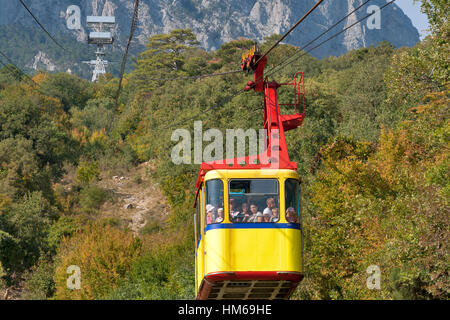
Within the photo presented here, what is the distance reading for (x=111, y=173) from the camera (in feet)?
239

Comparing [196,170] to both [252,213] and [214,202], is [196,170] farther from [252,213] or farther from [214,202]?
[252,213]

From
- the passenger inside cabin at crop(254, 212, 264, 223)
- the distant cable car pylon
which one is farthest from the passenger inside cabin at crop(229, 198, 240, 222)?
the distant cable car pylon

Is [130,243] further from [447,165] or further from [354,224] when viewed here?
[447,165]

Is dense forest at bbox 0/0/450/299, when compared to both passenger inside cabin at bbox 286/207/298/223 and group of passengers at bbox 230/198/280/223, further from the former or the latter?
group of passengers at bbox 230/198/280/223

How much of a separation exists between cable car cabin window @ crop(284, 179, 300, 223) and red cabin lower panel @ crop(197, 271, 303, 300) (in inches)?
49.7

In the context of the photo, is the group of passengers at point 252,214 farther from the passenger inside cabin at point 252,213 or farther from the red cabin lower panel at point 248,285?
the red cabin lower panel at point 248,285

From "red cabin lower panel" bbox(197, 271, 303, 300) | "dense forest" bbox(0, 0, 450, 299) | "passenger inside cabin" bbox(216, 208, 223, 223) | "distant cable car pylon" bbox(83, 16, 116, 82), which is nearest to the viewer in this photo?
"red cabin lower panel" bbox(197, 271, 303, 300)

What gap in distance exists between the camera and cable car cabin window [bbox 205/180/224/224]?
55.2ft

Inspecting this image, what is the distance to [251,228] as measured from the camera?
16.6 metres

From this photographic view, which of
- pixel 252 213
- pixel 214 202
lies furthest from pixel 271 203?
pixel 214 202

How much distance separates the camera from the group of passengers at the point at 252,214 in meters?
16.7

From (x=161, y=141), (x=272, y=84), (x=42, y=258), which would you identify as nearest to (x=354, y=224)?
(x=272, y=84)

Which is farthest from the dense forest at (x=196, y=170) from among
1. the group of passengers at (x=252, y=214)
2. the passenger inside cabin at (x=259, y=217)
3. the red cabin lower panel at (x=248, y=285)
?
the passenger inside cabin at (x=259, y=217)

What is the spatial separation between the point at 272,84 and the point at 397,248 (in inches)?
277
